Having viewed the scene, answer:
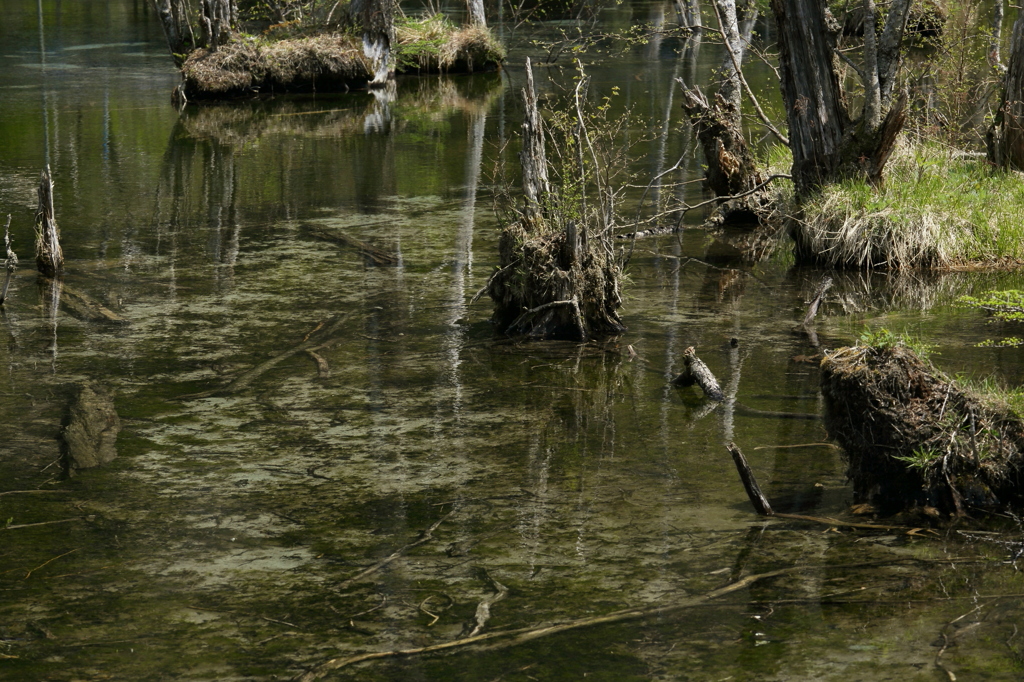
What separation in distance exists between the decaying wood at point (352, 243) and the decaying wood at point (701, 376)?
412 centimetres

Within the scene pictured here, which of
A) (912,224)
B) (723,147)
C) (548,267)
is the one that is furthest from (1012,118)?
(548,267)

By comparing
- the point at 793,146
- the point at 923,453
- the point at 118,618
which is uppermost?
the point at 793,146

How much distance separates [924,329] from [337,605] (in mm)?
5305

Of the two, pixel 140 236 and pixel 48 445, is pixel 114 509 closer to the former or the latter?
pixel 48 445

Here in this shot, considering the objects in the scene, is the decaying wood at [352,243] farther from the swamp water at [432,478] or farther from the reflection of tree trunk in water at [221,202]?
Answer: the reflection of tree trunk in water at [221,202]

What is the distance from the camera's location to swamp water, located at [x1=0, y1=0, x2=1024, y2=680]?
437 centimetres

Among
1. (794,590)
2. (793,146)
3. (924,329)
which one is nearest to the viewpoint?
(794,590)

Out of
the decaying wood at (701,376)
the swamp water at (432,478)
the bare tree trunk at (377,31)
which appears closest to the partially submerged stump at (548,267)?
the swamp water at (432,478)

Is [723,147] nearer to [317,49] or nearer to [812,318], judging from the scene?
[812,318]

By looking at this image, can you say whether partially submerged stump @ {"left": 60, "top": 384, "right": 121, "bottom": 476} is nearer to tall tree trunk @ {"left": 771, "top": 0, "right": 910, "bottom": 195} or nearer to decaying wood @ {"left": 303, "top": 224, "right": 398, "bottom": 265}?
decaying wood @ {"left": 303, "top": 224, "right": 398, "bottom": 265}

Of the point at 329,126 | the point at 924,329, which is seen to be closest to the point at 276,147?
the point at 329,126

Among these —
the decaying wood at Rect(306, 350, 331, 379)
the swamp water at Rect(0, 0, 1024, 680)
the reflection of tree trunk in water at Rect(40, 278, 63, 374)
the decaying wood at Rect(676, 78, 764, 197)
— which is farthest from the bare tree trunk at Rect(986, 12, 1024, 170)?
the reflection of tree trunk in water at Rect(40, 278, 63, 374)

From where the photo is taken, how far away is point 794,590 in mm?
4719

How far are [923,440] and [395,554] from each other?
2368 millimetres
